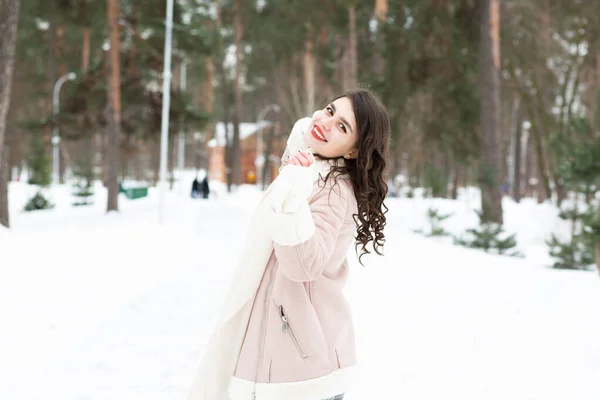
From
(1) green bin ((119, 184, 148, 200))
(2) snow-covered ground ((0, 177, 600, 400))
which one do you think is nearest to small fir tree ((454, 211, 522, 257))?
(2) snow-covered ground ((0, 177, 600, 400))

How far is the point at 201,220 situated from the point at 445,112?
8.30 meters

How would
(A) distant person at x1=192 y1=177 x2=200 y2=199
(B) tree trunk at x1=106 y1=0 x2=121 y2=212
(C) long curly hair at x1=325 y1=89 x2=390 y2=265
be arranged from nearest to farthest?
(C) long curly hair at x1=325 y1=89 x2=390 y2=265 < (B) tree trunk at x1=106 y1=0 x2=121 y2=212 < (A) distant person at x1=192 y1=177 x2=200 y2=199

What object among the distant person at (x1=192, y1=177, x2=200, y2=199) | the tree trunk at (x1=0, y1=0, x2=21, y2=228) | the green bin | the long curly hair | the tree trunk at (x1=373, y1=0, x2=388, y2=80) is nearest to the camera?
the long curly hair

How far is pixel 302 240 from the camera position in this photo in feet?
6.32

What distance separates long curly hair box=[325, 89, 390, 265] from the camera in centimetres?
223

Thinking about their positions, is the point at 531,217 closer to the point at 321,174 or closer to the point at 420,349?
the point at 420,349

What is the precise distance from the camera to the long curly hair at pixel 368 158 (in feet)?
7.30

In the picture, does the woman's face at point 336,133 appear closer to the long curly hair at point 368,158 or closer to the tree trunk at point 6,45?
the long curly hair at point 368,158

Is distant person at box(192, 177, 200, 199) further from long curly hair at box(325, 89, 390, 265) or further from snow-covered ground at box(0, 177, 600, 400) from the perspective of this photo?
long curly hair at box(325, 89, 390, 265)

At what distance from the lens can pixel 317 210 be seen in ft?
6.84

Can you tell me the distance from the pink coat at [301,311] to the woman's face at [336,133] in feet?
0.49

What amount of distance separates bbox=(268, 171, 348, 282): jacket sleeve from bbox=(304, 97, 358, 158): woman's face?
308 mm

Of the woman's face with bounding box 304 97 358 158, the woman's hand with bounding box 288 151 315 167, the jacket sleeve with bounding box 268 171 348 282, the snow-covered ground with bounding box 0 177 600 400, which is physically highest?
the woman's face with bounding box 304 97 358 158

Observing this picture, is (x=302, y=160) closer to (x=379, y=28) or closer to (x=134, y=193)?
(x=379, y=28)
